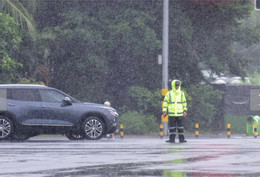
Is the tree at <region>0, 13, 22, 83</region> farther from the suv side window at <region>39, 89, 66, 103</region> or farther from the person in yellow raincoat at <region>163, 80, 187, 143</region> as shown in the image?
the person in yellow raincoat at <region>163, 80, 187, 143</region>

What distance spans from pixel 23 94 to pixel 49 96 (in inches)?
30.3

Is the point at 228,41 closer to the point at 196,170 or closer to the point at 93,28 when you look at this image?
the point at 93,28

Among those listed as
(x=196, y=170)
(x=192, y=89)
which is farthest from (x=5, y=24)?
(x=196, y=170)

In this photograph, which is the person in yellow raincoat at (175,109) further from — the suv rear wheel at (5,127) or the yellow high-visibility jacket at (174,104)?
the suv rear wheel at (5,127)

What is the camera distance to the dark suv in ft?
73.9

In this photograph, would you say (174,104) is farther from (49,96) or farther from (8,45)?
(8,45)

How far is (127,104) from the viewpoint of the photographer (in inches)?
1401

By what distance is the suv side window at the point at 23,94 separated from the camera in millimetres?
22953

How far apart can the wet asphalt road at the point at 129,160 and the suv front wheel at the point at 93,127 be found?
283 cm

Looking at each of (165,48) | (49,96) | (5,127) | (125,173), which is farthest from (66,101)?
(125,173)

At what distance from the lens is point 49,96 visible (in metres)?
23.4

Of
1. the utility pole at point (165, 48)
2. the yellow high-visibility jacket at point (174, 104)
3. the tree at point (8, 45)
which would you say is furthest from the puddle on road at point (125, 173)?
the utility pole at point (165, 48)

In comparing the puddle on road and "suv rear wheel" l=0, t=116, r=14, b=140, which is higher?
"suv rear wheel" l=0, t=116, r=14, b=140

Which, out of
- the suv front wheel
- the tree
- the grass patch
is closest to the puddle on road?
the suv front wheel
